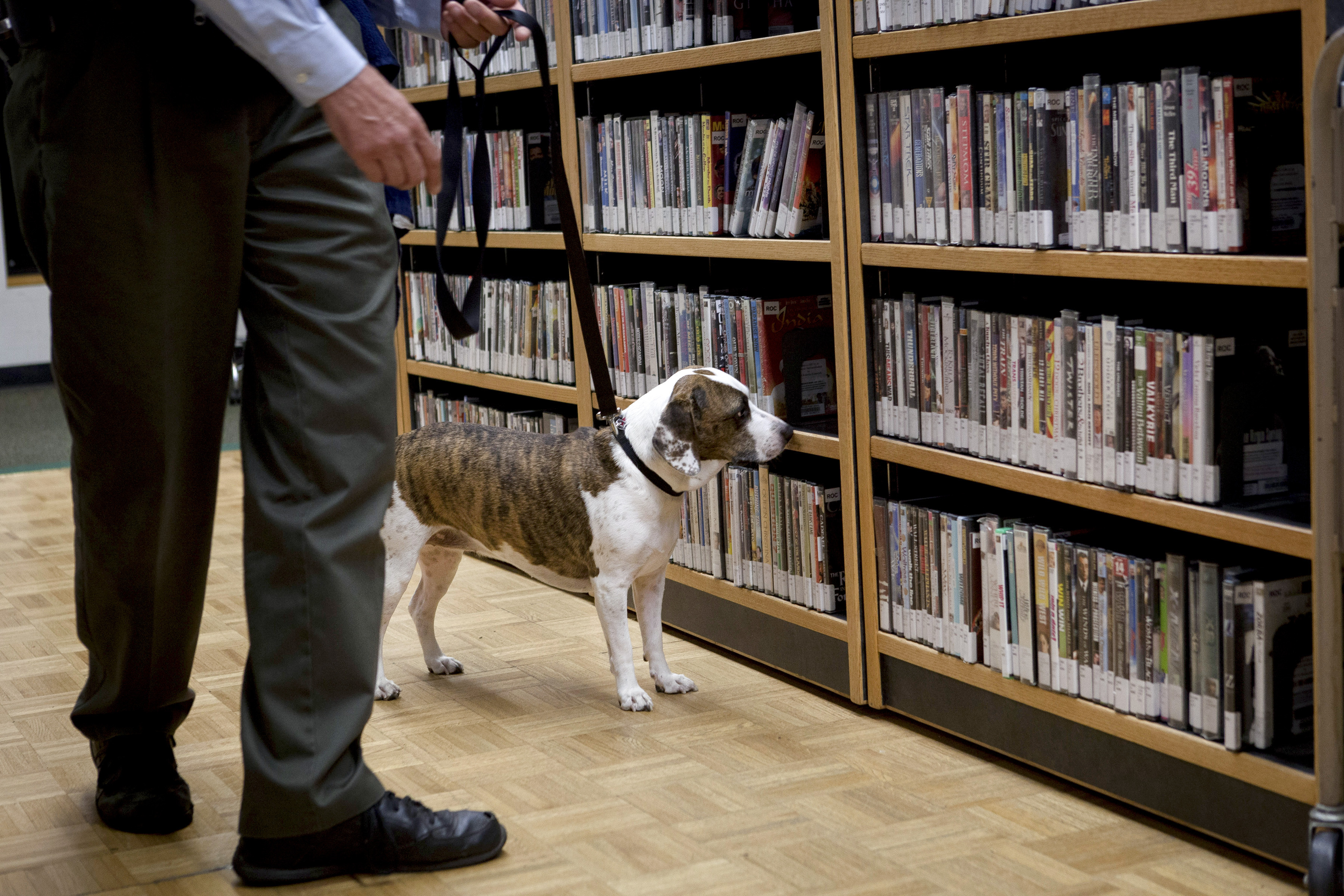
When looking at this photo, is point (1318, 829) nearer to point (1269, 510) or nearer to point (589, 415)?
point (1269, 510)

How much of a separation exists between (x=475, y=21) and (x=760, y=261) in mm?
1458

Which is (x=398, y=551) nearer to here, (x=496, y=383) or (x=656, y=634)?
(x=656, y=634)

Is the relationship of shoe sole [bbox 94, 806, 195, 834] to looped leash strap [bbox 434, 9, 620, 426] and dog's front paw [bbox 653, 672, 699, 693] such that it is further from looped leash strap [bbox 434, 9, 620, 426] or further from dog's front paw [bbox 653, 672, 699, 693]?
dog's front paw [bbox 653, 672, 699, 693]

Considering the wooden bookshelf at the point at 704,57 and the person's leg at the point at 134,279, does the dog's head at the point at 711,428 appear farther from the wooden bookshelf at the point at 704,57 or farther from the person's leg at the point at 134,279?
the person's leg at the point at 134,279

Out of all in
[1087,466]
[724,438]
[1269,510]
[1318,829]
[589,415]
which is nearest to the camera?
[1318,829]

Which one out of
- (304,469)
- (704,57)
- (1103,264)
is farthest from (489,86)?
(304,469)

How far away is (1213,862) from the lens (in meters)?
2.02

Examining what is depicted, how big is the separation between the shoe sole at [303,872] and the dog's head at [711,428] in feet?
3.05

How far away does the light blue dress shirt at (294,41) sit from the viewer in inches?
60.9

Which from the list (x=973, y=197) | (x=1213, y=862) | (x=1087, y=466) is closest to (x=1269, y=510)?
(x=1087, y=466)

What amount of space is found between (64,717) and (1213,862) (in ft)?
6.99

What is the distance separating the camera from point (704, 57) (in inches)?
118

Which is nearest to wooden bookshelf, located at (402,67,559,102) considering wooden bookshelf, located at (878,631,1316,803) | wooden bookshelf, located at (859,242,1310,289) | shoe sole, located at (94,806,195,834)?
wooden bookshelf, located at (859,242,1310,289)

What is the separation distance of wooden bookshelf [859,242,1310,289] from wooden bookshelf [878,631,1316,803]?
66 cm
